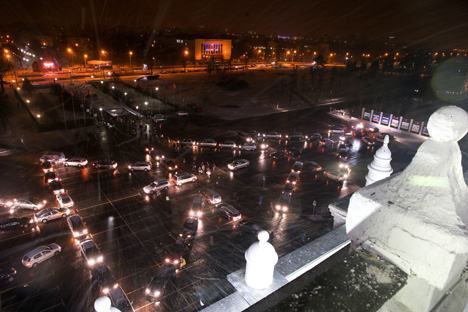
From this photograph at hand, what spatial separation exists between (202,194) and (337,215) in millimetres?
15557

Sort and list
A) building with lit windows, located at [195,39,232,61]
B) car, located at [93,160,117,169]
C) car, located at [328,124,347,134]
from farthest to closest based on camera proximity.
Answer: building with lit windows, located at [195,39,232,61]
car, located at [328,124,347,134]
car, located at [93,160,117,169]

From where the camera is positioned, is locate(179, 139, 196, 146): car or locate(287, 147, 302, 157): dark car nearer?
locate(287, 147, 302, 157): dark car

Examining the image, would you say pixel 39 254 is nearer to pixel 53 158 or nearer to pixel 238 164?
pixel 53 158

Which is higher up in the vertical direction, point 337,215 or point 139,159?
point 337,215

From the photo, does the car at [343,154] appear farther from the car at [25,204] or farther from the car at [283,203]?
the car at [25,204]

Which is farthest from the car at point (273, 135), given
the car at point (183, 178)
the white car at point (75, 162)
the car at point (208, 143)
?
the white car at point (75, 162)

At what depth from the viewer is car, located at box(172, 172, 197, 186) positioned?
77.7 feet

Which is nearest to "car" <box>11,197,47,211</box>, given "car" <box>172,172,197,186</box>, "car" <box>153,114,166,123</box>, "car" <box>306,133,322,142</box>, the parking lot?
the parking lot

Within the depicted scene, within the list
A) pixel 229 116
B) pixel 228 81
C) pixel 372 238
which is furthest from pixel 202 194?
pixel 228 81

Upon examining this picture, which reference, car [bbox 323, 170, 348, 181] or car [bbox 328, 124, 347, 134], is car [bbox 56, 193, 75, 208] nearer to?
car [bbox 323, 170, 348, 181]

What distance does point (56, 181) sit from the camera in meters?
22.6

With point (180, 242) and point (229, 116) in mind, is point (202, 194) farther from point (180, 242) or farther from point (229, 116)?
point (229, 116)

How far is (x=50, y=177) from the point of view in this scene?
23.1m

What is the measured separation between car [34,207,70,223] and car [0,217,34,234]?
1.81ft
